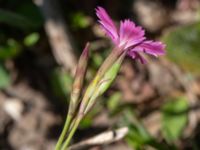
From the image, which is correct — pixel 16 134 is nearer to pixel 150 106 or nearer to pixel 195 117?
pixel 150 106

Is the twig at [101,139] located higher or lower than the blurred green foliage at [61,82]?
lower

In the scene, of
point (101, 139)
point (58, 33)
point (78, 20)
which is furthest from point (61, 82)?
point (101, 139)

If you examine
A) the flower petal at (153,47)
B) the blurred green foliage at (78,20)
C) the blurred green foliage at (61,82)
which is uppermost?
the blurred green foliage at (78,20)

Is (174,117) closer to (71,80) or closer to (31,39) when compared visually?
(71,80)

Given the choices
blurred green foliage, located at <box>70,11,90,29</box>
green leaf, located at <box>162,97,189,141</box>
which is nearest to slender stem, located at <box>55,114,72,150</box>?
green leaf, located at <box>162,97,189,141</box>

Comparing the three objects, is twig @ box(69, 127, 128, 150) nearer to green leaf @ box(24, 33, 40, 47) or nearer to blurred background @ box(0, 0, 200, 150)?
blurred background @ box(0, 0, 200, 150)

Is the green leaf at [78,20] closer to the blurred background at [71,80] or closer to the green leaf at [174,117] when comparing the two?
the blurred background at [71,80]

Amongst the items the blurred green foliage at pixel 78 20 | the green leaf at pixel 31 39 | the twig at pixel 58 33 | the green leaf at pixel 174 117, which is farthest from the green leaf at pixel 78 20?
the green leaf at pixel 174 117
